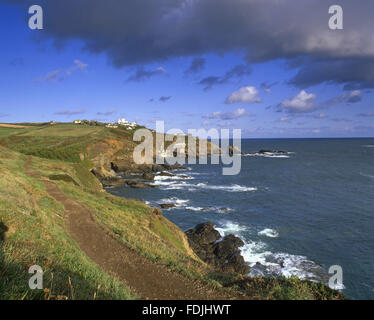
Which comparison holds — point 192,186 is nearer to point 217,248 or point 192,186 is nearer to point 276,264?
point 217,248

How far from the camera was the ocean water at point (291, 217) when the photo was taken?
995 inches

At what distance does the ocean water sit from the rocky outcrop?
1.29 m

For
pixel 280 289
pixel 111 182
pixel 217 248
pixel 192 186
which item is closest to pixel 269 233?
pixel 217 248

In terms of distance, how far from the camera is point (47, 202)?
20453 mm

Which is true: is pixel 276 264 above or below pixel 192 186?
below

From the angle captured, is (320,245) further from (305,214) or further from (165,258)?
(165,258)

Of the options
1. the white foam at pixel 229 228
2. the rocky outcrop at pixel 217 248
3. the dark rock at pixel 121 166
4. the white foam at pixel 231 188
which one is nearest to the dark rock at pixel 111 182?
the dark rock at pixel 121 166

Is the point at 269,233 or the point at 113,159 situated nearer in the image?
the point at 269,233

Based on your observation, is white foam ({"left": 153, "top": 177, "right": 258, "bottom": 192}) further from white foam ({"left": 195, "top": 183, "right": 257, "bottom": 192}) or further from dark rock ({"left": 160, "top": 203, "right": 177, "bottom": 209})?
dark rock ({"left": 160, "top": 203, "right": 177, "bottom": 209})

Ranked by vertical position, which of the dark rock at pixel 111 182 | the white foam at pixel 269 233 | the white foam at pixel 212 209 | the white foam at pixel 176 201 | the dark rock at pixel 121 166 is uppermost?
the dark rock at pixel 121 166

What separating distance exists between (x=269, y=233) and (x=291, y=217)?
27.4 ft

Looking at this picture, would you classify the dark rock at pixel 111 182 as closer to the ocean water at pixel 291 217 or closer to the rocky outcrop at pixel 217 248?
the ocean water at pixel 291 217

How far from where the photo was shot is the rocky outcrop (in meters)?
25.3

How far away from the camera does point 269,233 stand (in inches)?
1318
